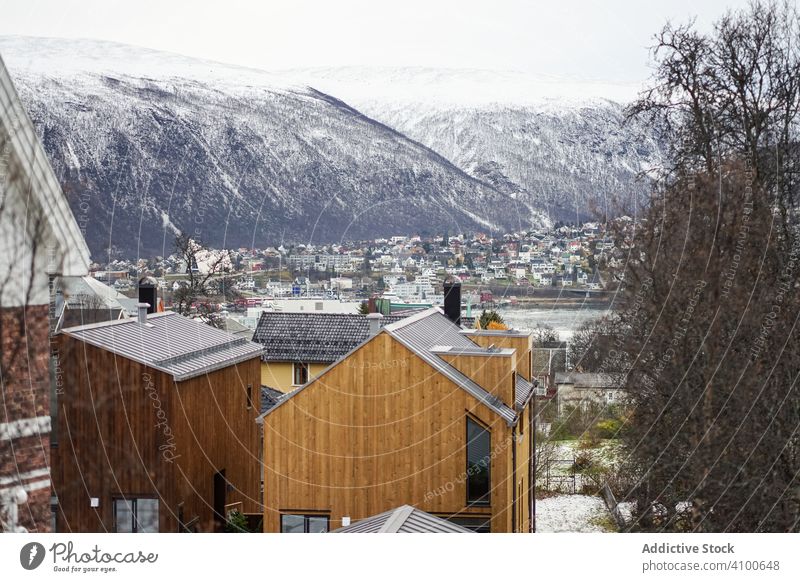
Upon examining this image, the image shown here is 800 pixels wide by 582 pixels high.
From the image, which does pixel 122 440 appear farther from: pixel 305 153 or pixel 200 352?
pixel 305 153

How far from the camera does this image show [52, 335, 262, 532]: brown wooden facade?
16.7ft

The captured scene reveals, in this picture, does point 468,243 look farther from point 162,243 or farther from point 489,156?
point 162,243

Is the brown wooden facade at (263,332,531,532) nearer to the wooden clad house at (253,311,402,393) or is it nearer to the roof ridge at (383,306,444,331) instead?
the roof ridge at (383,306,444,331)

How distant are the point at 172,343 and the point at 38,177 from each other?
8.82ft

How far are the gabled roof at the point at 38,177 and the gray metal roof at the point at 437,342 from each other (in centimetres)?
223

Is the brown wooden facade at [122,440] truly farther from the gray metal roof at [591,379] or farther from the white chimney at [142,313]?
the gray metal roof at [591,379]

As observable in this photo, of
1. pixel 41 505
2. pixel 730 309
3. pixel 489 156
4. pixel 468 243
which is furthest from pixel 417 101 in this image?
pixel 41 505

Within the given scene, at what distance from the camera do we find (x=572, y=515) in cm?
568

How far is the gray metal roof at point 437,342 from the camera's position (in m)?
5.07

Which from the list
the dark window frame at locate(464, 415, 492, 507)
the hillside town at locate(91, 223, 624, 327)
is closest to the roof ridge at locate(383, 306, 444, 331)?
the hillside town at locate(91, 223, 624, 327)

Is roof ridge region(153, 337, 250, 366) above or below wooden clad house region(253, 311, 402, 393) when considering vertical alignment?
above

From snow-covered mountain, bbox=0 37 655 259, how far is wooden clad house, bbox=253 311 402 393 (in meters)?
3.30

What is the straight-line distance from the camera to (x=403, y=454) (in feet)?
16.9
